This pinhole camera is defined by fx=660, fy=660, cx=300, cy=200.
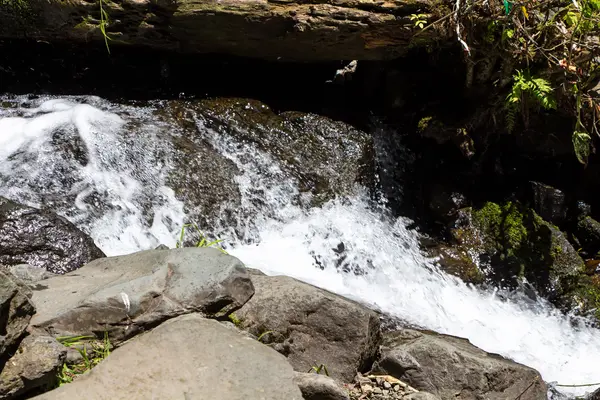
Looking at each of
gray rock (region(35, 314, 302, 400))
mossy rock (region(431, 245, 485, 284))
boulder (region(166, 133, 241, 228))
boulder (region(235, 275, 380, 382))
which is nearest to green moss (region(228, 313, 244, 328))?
boulder (region(235, 275, 380, 382))

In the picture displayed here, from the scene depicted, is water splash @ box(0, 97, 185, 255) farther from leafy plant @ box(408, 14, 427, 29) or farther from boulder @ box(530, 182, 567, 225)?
boulder @ box(530, 182, 567, 225)

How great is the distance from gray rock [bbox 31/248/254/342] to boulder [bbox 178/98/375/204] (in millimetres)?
2984

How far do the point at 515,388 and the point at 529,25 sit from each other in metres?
3.52

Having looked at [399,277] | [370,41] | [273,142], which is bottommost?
[399,277]

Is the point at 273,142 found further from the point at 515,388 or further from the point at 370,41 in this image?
the point at 515,388

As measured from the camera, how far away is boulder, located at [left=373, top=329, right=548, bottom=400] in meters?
4.02

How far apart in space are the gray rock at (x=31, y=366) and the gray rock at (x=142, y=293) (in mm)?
242

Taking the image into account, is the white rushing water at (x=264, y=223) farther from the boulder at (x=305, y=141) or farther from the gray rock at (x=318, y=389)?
the gray rock at (x=318, y=389)

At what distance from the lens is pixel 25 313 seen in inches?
117

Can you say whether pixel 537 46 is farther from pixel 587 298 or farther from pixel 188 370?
pixel 188 370

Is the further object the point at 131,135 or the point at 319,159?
the point at 319,159

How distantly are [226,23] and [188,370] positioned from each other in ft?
14.1

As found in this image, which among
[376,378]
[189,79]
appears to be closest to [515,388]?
[376,378]

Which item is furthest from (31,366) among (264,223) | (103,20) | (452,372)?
(103,20)
